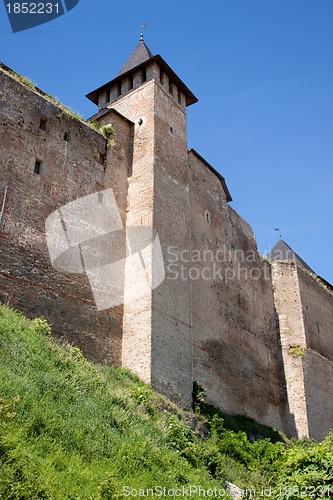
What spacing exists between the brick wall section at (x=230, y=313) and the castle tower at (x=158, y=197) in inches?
56.0

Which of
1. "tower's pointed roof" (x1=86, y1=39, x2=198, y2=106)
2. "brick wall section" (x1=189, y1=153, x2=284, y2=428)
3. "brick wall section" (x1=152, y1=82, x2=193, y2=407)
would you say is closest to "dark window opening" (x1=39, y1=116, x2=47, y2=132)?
"brick wall section" (x1=152, y1=82, x2=193, y2=407)

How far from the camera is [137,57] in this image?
657 inches

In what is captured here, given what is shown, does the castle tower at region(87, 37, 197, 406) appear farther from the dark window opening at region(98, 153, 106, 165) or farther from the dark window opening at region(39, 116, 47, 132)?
the dark window opening at region(39, 116, 47, 132)

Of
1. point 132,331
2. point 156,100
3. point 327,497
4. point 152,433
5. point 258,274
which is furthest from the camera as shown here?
point 258,274

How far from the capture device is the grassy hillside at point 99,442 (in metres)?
6.24

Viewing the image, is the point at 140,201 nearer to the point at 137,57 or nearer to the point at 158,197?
the point at 158,197

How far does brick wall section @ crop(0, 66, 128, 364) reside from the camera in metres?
10.8

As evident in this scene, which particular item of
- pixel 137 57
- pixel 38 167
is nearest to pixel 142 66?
pixel 137 57

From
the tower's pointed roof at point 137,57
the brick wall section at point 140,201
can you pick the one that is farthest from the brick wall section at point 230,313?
the tower's pointed roof at point 137,57

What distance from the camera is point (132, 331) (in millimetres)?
12312

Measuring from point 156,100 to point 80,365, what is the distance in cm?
803

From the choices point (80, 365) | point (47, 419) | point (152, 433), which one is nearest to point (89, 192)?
point (80, 365)

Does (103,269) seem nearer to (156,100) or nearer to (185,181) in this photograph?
(185,181)

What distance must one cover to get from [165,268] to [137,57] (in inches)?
285
